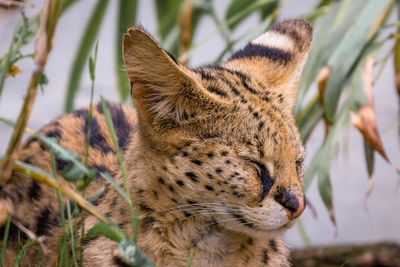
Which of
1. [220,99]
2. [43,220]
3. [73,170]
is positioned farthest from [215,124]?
[43,220]

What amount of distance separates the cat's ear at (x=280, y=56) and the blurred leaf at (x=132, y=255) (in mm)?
869

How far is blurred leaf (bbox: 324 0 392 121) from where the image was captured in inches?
126

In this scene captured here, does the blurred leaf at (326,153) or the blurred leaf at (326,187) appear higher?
the blurred leaf at (326,153)

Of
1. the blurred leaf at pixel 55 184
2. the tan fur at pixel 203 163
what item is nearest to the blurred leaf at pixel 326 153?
the tan fur at pixel 203 163

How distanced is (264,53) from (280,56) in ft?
0.22

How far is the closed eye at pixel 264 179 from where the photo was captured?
1.98m

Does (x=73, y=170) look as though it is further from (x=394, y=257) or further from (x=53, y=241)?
(x=394, y=257)

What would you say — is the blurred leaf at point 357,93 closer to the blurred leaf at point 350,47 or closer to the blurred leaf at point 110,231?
the blurred leaf at point 350,47

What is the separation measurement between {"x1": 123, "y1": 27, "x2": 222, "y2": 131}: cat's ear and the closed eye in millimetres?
250

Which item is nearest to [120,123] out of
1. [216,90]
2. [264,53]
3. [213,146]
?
[264,53]

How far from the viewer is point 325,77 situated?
3.26 metres

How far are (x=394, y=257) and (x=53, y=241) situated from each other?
283 centimetres

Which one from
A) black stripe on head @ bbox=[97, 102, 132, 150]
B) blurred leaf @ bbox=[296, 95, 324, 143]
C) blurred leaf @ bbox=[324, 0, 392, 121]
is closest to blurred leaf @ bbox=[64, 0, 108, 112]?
black stripe on head @ bbox=[97, 102, 132, 150]

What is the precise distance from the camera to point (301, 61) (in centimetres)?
248
